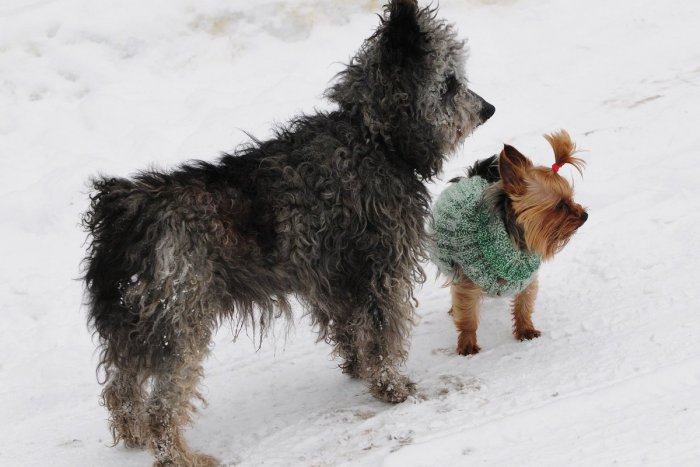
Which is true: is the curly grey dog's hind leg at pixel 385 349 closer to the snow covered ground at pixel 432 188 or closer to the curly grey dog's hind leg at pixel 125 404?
the snow covered ground at pixel 432 188

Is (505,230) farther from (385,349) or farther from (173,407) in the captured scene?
(173,407)

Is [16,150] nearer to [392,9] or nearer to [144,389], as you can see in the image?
[144,389]

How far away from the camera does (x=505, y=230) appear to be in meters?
5.06

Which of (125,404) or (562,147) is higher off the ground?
(562,147)

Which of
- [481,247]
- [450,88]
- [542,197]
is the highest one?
[450,88]

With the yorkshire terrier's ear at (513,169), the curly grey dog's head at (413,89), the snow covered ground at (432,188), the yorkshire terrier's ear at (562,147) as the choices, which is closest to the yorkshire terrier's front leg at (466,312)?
the snow covered ground at (432,188)

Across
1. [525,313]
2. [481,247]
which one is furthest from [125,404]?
[525,313]

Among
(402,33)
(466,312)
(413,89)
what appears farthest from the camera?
(466,312)

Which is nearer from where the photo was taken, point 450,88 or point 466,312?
point 450,88

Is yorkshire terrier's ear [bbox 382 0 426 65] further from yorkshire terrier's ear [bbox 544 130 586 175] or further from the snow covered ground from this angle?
the snow covered ground

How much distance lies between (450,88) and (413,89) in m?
0.28

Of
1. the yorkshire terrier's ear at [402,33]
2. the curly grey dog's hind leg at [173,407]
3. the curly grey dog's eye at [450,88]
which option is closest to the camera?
the curly grey dog's hind leg at [173,407]

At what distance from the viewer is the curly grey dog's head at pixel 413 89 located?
450 centimetres

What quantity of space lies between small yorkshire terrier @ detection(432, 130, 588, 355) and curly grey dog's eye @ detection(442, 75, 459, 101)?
1.63ft
